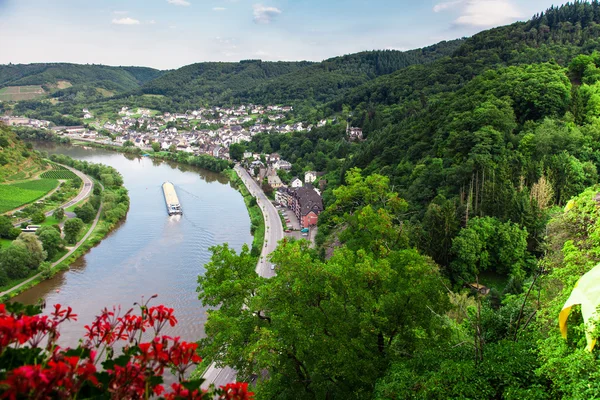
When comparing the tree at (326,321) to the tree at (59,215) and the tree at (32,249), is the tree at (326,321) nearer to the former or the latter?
the tree at (32,249)

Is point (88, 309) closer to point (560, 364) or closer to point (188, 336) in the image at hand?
point (188, 336)

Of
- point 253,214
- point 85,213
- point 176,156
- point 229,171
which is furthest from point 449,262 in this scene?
point 176,156

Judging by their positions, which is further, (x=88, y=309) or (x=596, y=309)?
(x=88, y=309)

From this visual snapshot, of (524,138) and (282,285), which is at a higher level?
(524,138)

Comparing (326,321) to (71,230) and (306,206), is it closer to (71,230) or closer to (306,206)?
(306,206)

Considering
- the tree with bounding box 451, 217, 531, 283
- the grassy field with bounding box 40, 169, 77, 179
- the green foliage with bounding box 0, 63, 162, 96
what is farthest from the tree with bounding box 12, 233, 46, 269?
the green foliage with bounding box 0, 63, 162, 96

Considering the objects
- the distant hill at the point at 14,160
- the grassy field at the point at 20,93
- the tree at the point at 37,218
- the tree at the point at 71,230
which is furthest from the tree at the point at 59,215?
the grassy field at the point at 20,93

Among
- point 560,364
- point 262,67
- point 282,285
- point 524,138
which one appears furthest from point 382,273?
point 262,67
